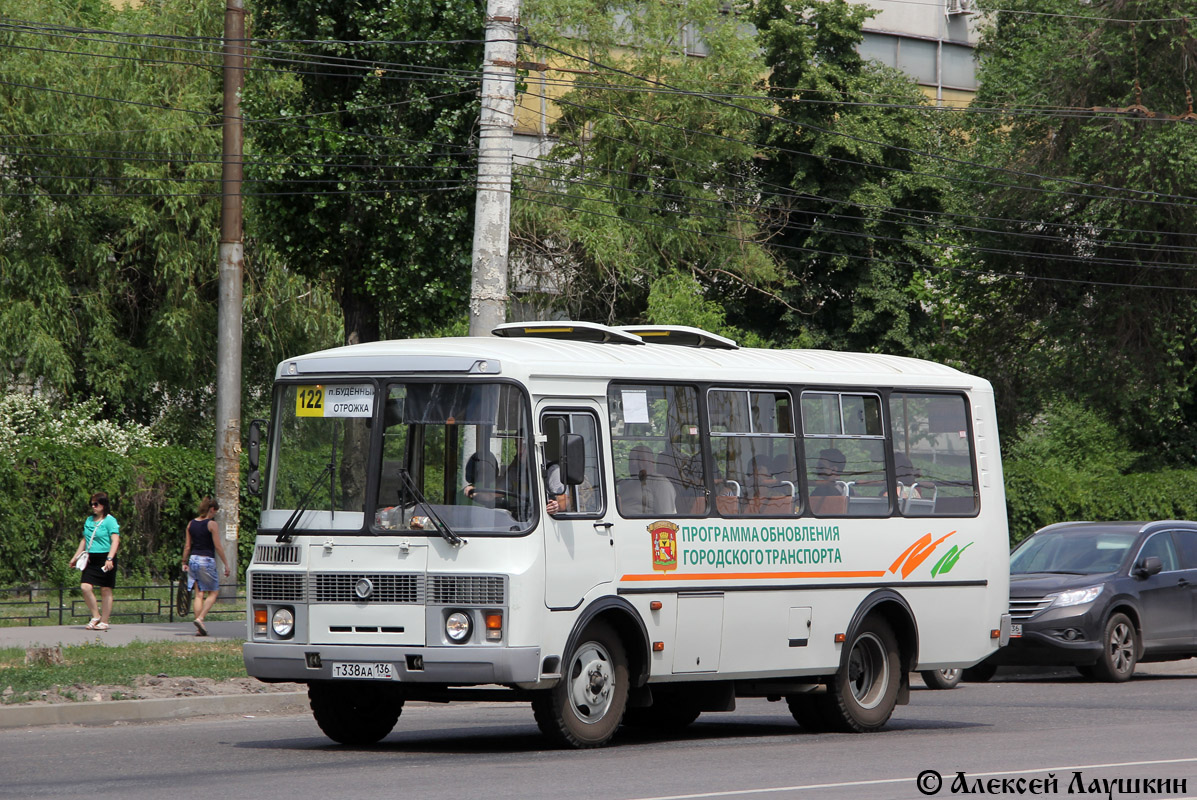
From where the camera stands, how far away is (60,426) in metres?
29.8

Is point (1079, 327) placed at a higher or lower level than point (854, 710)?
higher

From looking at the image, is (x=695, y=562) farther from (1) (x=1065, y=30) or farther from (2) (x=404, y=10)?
(1) (x=1065, y=30)

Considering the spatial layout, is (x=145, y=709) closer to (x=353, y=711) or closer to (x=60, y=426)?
(x=353, y=711)

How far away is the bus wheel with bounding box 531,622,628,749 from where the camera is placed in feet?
37.4

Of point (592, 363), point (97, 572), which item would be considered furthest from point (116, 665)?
point (592, 363)

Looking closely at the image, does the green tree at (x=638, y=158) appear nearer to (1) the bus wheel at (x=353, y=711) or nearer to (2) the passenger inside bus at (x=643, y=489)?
(2) the passenger inside bus at (x=643, y=489)

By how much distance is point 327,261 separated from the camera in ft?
77.0

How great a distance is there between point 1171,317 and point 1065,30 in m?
7.11

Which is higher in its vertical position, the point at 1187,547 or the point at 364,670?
the point at 1187,547

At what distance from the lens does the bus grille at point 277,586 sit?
455 inches

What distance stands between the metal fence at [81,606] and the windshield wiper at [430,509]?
42.0 ft

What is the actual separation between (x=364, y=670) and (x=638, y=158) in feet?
93.0

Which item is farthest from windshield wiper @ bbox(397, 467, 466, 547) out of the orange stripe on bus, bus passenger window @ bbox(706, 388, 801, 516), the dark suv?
the dark suv

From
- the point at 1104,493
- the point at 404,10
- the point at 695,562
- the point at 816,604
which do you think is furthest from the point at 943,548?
the point at 1104,493
